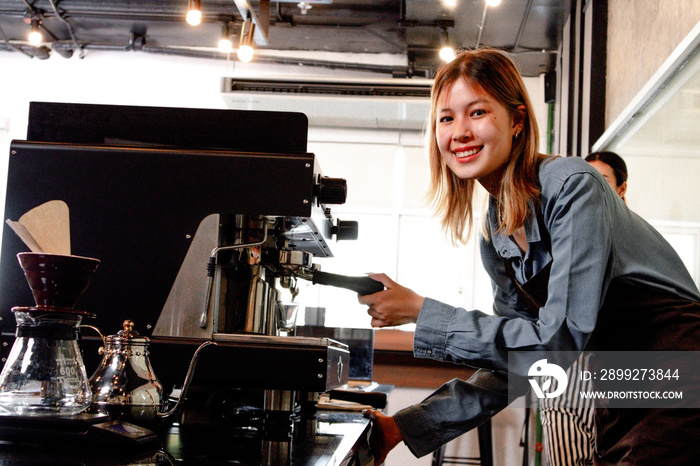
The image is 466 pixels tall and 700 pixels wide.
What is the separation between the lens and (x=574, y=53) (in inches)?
163

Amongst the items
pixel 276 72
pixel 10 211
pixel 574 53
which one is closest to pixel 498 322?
pixel 10 211

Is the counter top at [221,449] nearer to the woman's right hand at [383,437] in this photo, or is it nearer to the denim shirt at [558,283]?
the woman's right hand at [383,437]

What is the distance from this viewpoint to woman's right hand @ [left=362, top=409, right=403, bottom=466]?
4.37 feet

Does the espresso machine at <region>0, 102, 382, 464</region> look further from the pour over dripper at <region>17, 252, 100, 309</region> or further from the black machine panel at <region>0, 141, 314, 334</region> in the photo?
the pour over dripper at <region>17, 252, 100, 309</region>

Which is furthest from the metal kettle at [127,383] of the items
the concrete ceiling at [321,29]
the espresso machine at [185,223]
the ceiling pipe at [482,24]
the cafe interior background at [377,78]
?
the ceiling pipe at [482,24]

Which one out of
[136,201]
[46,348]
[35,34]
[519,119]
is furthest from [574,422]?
[35,34]

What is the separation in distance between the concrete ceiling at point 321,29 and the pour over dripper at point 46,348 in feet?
11.5

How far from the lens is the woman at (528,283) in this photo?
1.05m

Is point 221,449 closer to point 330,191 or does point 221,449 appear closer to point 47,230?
point 47,230

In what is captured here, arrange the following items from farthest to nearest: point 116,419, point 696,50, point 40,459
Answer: point 696,50, point 116,419, point 40,459

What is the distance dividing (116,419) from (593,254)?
0.73 m

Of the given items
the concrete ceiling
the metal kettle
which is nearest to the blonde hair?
the metal kettle

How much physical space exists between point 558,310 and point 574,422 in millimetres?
1545

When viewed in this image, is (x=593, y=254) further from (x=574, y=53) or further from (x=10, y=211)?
(x=574, y=53)
